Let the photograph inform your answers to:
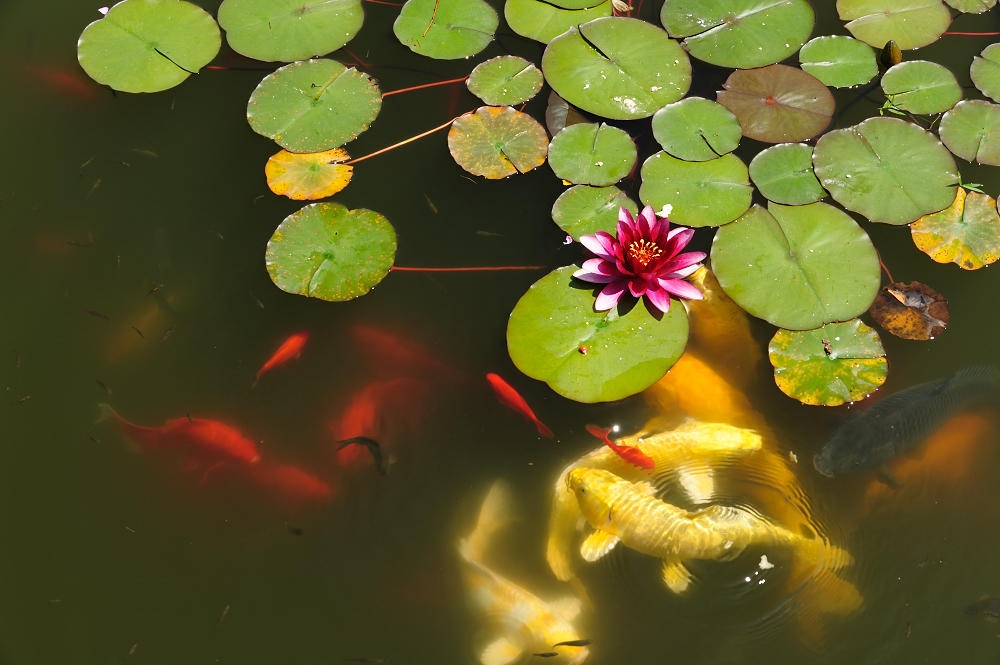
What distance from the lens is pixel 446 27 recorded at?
4.00 m

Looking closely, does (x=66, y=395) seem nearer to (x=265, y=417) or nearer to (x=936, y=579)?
(x=265, y=417)

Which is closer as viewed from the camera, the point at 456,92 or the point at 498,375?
the point at 498,375

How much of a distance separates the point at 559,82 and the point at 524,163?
468 millimetres

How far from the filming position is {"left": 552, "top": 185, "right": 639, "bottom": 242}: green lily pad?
339 centimetres

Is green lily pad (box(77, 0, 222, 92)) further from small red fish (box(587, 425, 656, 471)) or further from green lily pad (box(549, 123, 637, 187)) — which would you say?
small red fish (box(587, 425, 656, 471))

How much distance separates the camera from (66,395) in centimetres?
331

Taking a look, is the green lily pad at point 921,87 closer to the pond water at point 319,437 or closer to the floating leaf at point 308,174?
the pond water at point 319,437

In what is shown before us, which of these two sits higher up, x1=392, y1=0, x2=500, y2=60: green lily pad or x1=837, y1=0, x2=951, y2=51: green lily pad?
x1=837, y1=0, x2=951, y2=51: green lily pad

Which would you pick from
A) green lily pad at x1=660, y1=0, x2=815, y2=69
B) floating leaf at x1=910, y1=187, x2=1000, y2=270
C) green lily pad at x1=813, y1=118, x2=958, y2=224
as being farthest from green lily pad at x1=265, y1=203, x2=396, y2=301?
floating leaf at x1=910, y1=187, x2=1000, y2=270

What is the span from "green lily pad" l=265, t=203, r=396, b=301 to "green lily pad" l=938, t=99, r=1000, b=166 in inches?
103

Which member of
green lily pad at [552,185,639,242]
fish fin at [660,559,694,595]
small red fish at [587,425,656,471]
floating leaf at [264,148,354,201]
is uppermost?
green lily pad at [552,185,639,242]

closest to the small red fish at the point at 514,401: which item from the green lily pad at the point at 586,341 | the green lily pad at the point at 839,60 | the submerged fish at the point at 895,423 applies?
the green lily pad at the point at 586,341

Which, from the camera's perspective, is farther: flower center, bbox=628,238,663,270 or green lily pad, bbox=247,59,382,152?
green lily pad, bbox=247,59,382,152

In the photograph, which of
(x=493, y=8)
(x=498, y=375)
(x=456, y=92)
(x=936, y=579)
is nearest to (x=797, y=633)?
(x=936, y=579)
